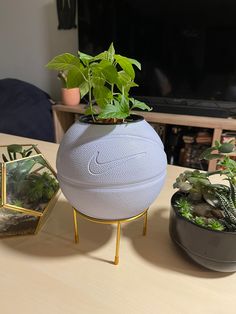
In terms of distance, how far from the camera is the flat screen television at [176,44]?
1.60m

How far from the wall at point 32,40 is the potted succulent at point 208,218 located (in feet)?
6.69

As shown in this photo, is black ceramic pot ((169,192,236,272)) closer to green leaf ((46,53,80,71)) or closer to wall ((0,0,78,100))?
green leaf ((46,53,80,71))

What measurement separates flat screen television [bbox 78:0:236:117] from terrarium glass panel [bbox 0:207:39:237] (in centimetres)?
143

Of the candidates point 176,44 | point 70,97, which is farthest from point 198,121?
point 70,97

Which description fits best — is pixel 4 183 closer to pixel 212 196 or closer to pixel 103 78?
pixel 103 78

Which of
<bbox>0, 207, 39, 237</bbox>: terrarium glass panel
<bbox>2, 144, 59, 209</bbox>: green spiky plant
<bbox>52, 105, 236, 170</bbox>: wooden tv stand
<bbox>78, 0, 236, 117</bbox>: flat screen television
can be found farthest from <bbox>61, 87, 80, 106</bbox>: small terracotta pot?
<bbox>0, 207, 39, 237</bbox>: terrarium glass panel

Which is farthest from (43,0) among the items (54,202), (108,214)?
(108,214)

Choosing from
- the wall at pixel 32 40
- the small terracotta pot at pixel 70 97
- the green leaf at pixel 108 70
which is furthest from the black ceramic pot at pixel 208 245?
the wall at pixel 32 40

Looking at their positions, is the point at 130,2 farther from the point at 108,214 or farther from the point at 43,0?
the point at 108,214

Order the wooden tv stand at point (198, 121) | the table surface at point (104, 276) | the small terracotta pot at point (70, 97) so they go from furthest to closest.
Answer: the small terracotta pot at point (70, 97) → the wooden tv stand at point (198, 121) → the table surface at point (104, 276)

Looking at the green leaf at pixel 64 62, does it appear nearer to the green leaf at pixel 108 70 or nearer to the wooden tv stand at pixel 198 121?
the green leaf at pixel 108 70

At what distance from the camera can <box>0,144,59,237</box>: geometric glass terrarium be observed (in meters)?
0.49

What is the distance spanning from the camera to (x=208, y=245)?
391 millimetres

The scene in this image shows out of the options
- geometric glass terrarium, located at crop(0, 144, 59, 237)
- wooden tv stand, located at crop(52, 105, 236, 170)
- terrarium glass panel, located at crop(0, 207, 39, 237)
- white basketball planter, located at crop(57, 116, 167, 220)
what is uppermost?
white basketball planter, located at crop(57, 116, 167, 220)
